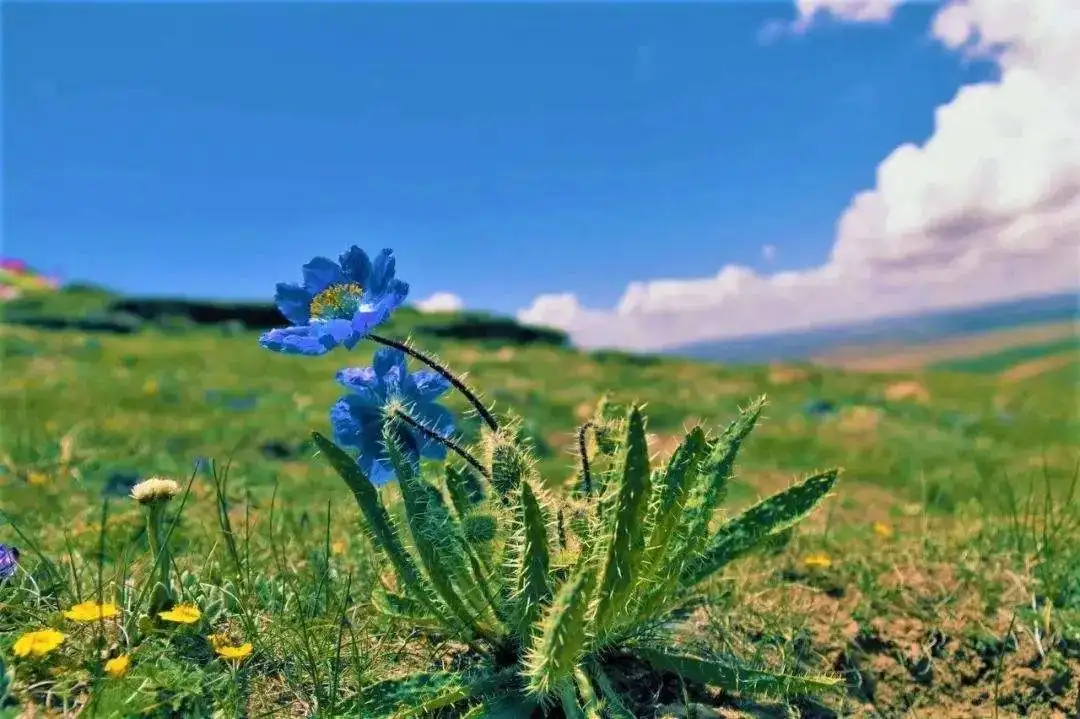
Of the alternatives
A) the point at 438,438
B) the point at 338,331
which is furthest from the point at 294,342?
the point at 438,438

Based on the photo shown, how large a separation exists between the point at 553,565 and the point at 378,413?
0.61m

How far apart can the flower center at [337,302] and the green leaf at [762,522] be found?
4.09 feet

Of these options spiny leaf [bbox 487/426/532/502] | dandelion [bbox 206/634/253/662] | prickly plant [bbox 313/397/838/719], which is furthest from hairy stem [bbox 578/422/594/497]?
dandelion [bbox 206/634/253/662]

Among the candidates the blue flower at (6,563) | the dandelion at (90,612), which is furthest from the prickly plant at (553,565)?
the blue flower at (6,563)

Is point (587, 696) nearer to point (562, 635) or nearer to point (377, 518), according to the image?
point (562, 635)

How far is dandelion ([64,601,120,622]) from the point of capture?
2.02 meters

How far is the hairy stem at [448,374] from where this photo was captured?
82.6 inches

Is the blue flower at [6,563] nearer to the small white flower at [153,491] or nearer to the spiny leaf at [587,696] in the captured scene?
the small white flower at [153,491]

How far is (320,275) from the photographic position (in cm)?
208

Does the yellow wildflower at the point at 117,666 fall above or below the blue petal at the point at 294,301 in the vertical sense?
below

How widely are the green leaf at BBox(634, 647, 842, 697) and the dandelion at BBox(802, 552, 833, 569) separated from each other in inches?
34.6

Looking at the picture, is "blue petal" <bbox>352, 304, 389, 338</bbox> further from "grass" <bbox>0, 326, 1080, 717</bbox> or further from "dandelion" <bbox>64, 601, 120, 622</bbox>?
"dandelion" <bbox>64, 601, 120, 622</bbox>

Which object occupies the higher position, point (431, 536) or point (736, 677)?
point (431, 536)

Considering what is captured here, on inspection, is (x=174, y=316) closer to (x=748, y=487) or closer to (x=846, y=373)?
(x=846, y=373)
